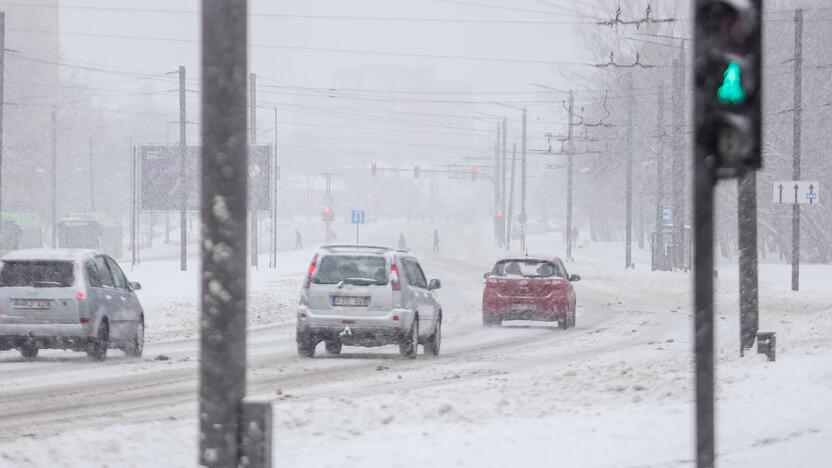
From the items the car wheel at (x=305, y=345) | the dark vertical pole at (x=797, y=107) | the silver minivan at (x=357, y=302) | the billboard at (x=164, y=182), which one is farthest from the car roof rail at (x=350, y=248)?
the billboard at (x=164, y=182)

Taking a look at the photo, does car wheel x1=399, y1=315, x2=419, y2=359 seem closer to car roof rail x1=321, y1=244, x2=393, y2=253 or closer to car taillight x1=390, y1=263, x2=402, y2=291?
car taillight x1=390, y1=263, x2=402, y2=291

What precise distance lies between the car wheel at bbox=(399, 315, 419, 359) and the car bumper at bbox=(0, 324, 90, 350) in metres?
4.69

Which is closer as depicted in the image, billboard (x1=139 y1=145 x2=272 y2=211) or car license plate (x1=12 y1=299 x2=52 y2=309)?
car license plate (x1=12 y1=299 x2=52 y2=309)

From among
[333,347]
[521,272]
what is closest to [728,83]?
[333,347]

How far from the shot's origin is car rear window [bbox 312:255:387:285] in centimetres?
2212

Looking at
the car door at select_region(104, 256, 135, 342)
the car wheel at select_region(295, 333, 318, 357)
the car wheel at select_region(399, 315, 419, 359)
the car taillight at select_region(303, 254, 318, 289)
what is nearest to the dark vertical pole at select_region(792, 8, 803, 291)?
the car wheel at select_region(399, 315, 419, 359)

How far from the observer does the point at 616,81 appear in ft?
285

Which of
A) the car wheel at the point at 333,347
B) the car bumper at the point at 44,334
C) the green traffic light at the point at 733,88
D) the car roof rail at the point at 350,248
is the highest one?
the green traffic light at the point at 733,88

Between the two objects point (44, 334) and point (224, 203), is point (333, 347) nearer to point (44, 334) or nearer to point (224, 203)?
point (44, 334)

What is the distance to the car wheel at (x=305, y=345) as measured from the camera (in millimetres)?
22328

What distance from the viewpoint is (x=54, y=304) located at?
21000 mm

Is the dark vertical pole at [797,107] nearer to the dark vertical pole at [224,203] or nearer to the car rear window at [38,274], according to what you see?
the car rear window at [38,274]

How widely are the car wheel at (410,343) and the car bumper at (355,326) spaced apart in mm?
116

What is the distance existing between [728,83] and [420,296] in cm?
1591
